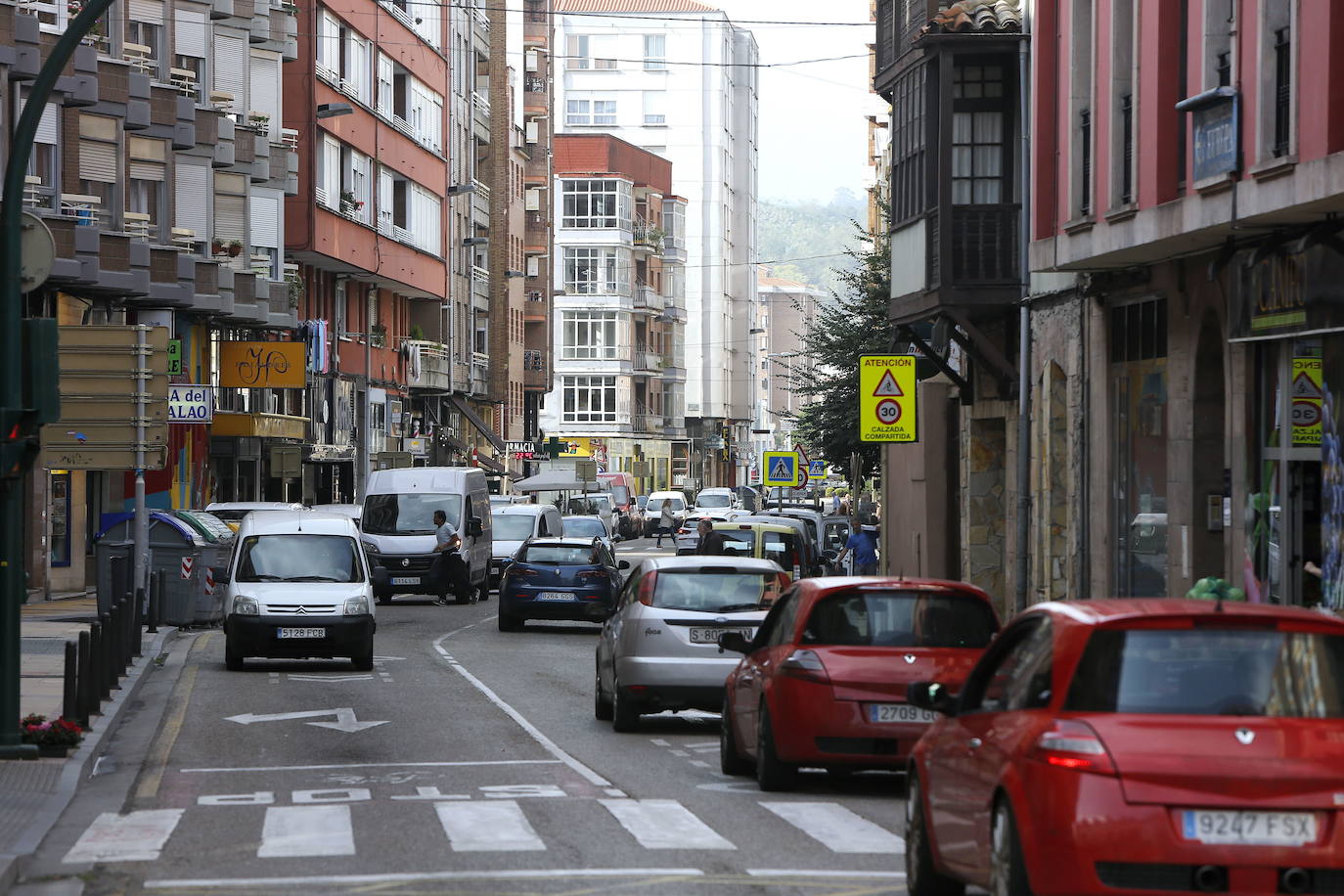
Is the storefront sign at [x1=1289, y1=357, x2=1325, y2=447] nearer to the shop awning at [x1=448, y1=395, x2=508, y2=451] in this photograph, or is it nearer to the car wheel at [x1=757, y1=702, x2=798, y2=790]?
the car wheel at [x1=757, y1=702, x2=798, y2=790]

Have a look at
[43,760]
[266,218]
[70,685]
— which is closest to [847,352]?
[266,218]

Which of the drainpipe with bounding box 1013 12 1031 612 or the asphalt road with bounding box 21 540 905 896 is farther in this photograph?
the drainpipe with bounding box 1013 12 1031 612

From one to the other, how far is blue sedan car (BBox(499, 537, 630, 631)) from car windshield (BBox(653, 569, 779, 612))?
1537cm

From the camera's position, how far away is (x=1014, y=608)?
3081cm

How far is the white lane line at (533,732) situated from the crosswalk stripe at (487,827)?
1.35 meters

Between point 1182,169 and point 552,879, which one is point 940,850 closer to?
point 552,879

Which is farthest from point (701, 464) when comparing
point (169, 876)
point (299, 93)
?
point (169, 876)

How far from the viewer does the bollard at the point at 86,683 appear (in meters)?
18.1

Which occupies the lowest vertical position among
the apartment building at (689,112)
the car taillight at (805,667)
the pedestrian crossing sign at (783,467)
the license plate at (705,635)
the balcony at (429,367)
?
the license plate at (705,635)

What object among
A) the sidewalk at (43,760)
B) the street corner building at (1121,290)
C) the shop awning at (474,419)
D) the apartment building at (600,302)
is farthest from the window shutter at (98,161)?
the apartment building at (600,302)

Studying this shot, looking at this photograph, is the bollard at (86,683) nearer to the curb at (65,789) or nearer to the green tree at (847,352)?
the curb at (65,789)

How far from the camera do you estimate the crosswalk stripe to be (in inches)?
460

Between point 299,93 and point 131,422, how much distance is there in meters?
32.5

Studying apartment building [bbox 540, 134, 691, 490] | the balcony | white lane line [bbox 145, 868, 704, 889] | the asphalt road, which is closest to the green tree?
the balcony
